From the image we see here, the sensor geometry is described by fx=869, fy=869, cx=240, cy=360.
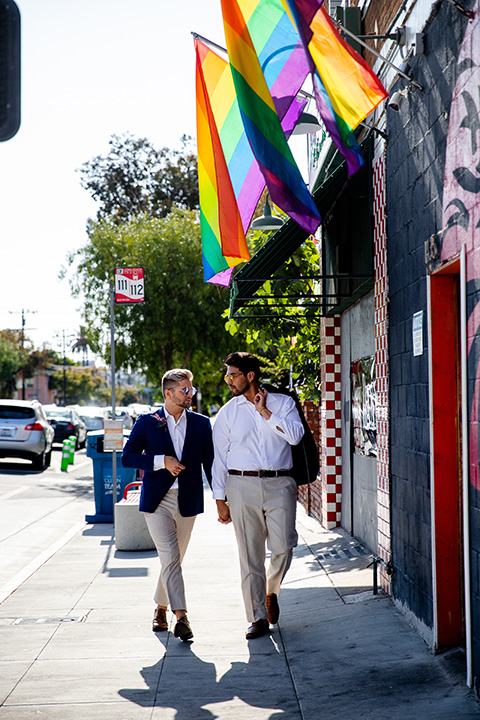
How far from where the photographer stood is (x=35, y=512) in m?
14.3

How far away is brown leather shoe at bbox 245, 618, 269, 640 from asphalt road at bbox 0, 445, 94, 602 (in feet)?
8.60

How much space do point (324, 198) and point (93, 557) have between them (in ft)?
15.6

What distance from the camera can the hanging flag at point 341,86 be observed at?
5.54 m

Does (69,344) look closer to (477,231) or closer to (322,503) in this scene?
(322,503)

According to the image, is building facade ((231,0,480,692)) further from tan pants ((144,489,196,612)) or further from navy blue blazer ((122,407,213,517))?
tan pants ((144,489,196,612))

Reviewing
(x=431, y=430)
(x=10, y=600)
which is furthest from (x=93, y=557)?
(x=431, y=430)

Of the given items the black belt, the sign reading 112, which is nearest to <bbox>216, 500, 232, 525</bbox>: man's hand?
the black belt

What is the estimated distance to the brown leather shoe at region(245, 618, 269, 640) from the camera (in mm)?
6195

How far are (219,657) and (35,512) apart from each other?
9.13 m

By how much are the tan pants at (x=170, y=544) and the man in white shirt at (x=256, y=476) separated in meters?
0.33

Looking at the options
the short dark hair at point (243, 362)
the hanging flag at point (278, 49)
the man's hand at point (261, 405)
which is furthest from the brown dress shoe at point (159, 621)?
the hanging flag at point (278, 49)

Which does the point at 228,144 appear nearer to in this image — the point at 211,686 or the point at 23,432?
the point at 211,686

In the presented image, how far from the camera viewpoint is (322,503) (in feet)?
37.7

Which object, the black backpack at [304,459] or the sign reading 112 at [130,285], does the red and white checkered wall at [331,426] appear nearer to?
the sign reading 112 at [130,285]
